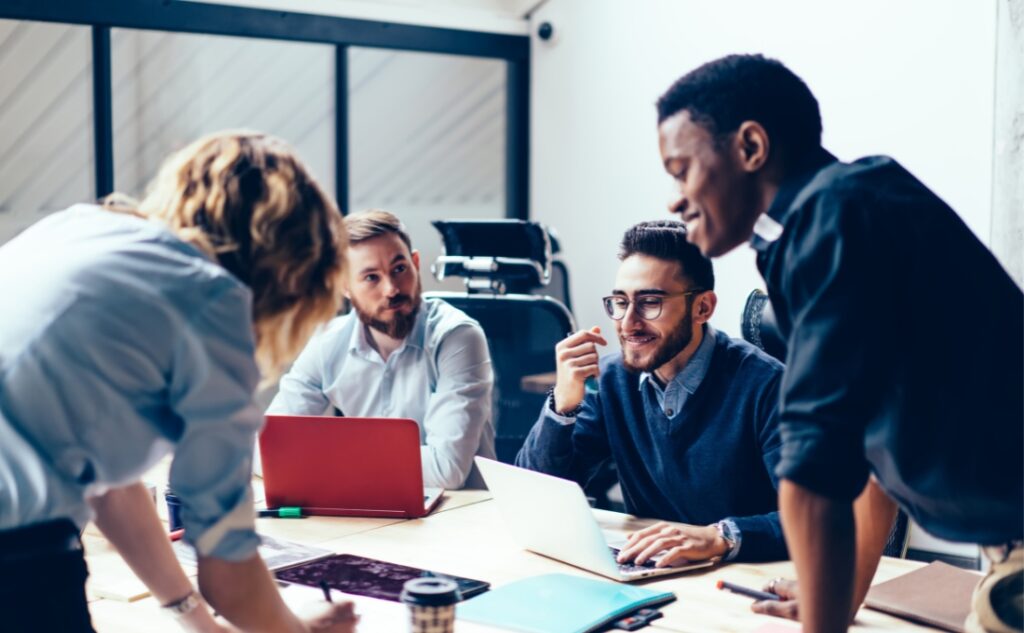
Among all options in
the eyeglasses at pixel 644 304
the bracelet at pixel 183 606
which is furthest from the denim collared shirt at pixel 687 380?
the bracelet at pixel 183 606

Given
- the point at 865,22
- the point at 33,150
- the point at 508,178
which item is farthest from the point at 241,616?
the point at 508,178

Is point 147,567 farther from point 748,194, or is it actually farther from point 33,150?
point 33,150

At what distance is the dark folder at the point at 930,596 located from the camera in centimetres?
178

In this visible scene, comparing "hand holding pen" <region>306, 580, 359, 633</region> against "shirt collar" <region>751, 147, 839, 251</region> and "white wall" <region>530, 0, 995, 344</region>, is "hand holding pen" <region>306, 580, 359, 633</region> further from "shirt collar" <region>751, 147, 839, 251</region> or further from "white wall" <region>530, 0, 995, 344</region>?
"white wall" <region>530, 0, 995, 344</region>

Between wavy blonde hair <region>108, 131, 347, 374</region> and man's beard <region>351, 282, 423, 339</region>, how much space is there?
5.27 feet

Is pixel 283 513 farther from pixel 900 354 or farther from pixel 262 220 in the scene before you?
pixel 900 354

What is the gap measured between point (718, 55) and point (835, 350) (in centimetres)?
350

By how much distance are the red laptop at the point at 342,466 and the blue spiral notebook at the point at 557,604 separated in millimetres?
517

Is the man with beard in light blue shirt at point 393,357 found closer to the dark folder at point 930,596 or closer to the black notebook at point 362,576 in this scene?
the black notebook at point 362,576

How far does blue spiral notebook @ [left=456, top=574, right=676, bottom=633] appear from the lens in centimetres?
174

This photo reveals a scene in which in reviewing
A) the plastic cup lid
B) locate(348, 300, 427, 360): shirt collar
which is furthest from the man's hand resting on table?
locate(348, 300, 427, 360): shirt collar

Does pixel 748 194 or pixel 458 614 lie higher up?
pixel 748 194

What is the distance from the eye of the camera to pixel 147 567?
158cm

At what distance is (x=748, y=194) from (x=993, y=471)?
0.45 m
